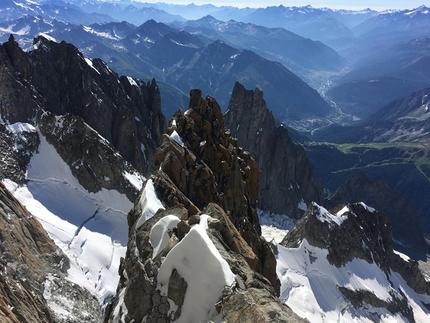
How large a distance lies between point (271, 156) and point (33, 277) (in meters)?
132

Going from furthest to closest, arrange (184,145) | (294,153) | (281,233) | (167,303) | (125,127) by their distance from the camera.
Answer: (294,153) < (281,233) < (125,127) < (184,145) < (167,303)

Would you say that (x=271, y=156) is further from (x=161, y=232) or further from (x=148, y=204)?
(x=161, y=232)

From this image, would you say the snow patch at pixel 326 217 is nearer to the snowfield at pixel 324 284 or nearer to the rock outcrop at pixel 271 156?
the snowfield at pixel 324 284

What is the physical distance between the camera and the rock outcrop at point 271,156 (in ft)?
515

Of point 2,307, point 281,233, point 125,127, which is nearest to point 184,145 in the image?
point 2,307

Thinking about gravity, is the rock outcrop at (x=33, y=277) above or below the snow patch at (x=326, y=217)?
above

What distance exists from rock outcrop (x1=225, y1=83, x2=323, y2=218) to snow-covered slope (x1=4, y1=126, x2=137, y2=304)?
94.8 m

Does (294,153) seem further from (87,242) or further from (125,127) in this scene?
(87,242)

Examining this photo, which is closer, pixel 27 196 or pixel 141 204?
pixel 141 204

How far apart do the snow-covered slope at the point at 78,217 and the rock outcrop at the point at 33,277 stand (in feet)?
14.3

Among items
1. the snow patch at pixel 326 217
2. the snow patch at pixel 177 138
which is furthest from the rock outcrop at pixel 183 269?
the snow patch at pixel 326 217

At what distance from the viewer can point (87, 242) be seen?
193 feet

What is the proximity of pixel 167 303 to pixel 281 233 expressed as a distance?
368 feet

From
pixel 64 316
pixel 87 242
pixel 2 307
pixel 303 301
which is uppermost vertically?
pixel 2 307
